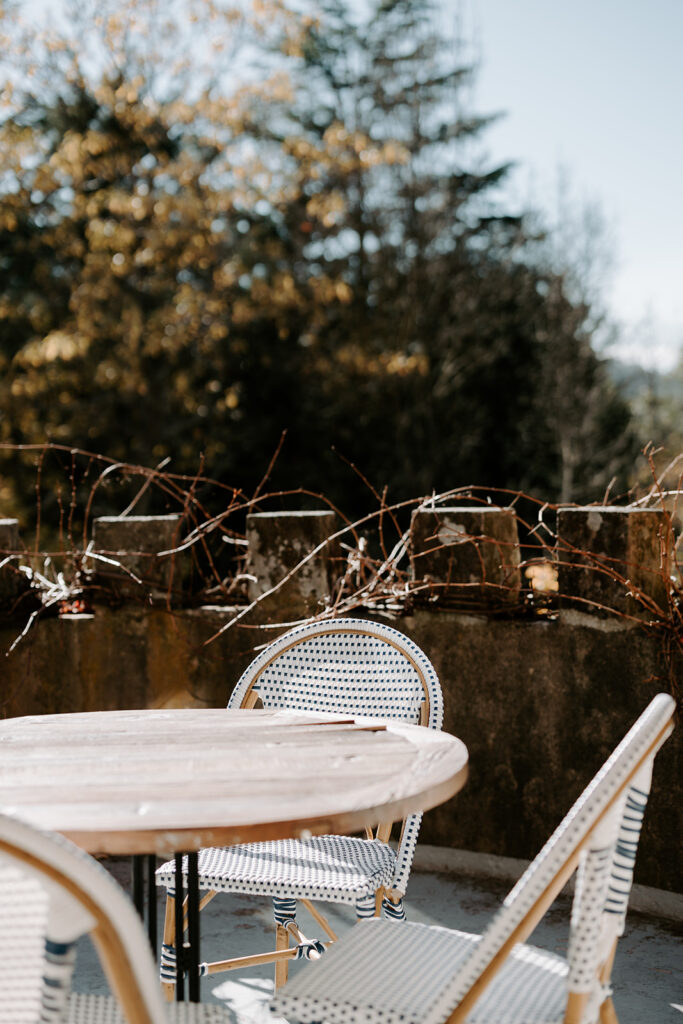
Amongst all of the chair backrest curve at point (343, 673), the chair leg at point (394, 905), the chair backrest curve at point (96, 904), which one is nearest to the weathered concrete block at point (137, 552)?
the chair backrest curve at point (343, 673)

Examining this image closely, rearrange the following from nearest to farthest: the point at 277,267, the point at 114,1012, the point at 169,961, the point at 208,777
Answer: the point at 114,1012
the point at 208,777
the point at 169,961
the point at 277,267

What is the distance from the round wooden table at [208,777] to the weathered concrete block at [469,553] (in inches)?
43.9

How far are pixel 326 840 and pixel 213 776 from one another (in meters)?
0.77

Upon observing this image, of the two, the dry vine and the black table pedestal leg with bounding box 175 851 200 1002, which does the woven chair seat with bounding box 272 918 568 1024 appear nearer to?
the black table pedestal leg with bounding box 175 851 200 1002

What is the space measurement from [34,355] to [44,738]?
404 inches

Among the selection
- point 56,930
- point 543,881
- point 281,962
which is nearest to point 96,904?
point 56,930

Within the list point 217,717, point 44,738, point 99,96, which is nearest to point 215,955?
point 217,717

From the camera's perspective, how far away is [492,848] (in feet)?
9.40

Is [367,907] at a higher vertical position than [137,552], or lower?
lower

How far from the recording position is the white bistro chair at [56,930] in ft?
2.55

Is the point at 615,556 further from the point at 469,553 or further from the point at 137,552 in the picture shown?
the point at 137,552

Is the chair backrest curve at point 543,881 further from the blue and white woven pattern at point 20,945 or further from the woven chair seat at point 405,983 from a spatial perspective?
the blue and white woven pattern at point 20,945

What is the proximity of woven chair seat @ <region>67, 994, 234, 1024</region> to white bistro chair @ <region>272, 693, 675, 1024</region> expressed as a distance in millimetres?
89

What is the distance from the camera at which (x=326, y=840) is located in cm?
203
